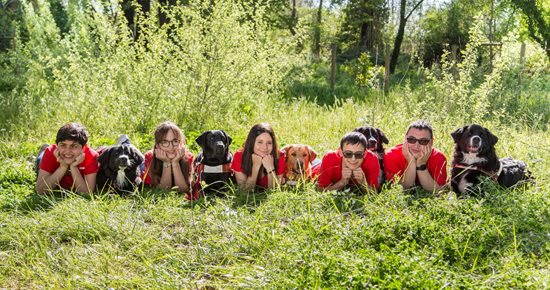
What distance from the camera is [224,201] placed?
546cm

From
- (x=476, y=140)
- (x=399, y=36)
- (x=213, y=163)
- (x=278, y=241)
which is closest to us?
(x=278, y=241)

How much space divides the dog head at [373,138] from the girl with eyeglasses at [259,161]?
990 millimetres

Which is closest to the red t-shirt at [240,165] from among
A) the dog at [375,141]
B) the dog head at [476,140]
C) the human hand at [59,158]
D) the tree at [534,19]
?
the dog at [375,141]

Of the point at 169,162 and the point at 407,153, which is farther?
the point at 169,162

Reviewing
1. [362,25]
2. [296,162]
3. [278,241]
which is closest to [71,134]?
[296,162]

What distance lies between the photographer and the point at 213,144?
18.7ft

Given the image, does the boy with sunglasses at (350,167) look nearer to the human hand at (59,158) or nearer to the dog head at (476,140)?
the dog head at (476,140)

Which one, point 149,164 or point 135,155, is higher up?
point 135,155

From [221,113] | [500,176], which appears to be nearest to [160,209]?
[500,176]

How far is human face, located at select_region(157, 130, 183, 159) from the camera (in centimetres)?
568

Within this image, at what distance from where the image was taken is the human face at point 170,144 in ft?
18.6

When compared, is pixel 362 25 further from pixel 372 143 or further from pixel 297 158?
pixel 297 158

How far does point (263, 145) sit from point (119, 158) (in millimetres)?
1530

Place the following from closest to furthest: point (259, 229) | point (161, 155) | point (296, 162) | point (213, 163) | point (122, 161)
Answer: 1. point (259, 229)
2. point (122, 161)
3. point (161, 155)
4. point (213, 163)
5. point (296, 162)
